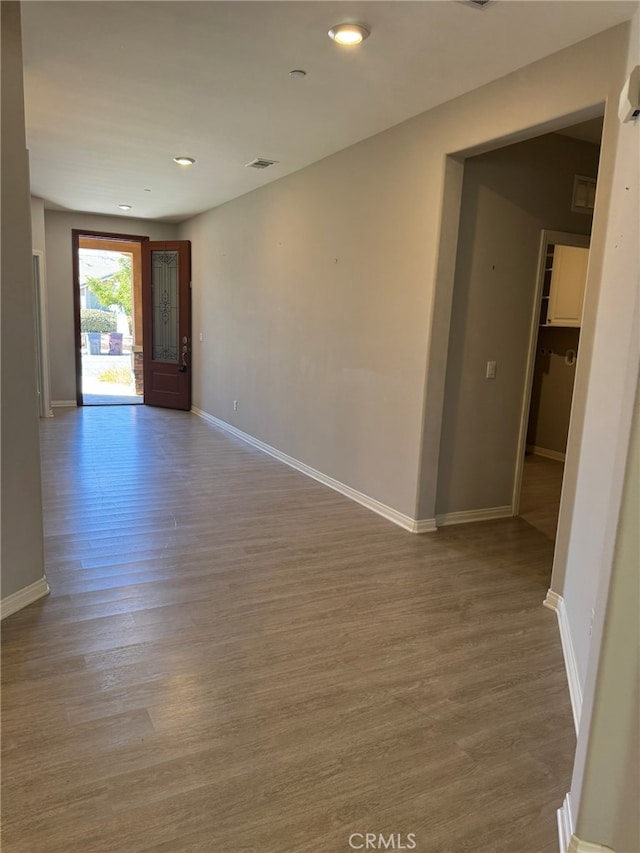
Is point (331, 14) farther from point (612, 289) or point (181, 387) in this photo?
point (181, 387)

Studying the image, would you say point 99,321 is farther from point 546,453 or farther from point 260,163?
point 546,453

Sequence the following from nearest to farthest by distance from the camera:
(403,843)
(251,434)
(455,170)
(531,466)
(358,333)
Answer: (403,843), (455,170), (358,333), (531,466), (251,434)

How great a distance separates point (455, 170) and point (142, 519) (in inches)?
125

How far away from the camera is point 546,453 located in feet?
21.8

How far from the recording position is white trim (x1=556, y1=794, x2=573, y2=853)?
61.2 inches

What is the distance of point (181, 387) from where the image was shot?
8.78 metres

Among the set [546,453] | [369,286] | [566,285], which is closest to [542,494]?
[546,453]

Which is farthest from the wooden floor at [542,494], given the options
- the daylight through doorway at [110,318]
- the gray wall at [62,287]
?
the daylight through doorway at [110,318]

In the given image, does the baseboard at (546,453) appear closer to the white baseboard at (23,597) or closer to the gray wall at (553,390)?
the gray wall at (553,390)

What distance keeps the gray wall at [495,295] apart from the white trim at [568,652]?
1.27 m

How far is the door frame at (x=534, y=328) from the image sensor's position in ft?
13.7

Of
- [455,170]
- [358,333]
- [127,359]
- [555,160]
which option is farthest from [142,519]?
[127,359]

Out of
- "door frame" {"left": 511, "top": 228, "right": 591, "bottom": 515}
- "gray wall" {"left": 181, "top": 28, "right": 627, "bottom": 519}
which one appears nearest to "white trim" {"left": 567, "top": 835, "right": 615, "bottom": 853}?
"gray wall" {"left": 181, "top": 28, "right": 627, "bottom": 519}

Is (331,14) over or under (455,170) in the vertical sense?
over
